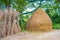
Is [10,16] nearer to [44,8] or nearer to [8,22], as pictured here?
[8,22]

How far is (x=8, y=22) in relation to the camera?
3.75 metres

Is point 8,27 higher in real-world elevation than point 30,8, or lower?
lower

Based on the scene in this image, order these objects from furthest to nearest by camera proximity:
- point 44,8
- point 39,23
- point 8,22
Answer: point 44,8, point 39,23, point 8,22

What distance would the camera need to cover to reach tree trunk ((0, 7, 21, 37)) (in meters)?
3.66

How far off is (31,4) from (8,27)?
4.76 feet

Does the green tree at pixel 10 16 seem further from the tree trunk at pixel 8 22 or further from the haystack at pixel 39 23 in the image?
the haystack at pixel 39 23

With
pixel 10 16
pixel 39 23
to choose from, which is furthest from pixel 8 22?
pixel 39 23

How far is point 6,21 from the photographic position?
373 centimetres

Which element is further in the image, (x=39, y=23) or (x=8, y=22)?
(x=39, y=23)

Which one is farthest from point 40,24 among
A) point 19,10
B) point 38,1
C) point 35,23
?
point 38,1

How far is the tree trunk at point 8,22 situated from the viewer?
3657 mm

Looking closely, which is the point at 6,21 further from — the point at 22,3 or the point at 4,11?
the point at 22,3

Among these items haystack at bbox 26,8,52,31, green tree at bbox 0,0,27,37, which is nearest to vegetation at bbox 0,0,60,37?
haystack at bbox 26,8,52,31

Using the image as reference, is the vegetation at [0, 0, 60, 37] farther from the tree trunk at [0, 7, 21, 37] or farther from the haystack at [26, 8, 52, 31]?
the tree trunk at [0, 7, 21, 37]
